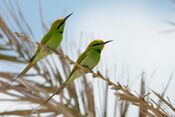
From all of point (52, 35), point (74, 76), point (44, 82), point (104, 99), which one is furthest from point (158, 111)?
point (44, 82)

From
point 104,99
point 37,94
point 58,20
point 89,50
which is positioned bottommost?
point 104,99

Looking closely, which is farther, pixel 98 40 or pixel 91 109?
pixel 91 109

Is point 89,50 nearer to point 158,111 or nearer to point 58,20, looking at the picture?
point 58,20

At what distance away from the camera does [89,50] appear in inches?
68.3

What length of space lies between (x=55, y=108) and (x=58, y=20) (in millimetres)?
395

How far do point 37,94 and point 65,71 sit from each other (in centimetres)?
44

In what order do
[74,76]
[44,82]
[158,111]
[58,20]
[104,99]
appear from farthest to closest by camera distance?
[44,82]
[104,99]
[58,20]
[74,76]
[158,111]

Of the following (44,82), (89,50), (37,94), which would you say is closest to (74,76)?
(89,50)

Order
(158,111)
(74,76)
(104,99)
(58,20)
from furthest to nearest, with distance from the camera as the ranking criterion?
(104,99) < (58,20) < (74,76) < (158,111)

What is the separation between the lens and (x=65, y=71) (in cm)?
227

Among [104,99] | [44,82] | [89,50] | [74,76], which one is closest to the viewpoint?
[74,76]

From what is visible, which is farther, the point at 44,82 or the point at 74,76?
the point at 44,82

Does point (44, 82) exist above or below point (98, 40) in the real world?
below

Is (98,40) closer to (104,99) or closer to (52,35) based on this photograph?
(52,35)
